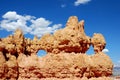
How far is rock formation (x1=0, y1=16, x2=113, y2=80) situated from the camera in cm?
1856

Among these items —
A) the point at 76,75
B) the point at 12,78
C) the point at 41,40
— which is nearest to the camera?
the point at 76,75

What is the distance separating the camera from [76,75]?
18344 millimetres

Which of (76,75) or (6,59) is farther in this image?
(6,59)

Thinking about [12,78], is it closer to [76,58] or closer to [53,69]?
[53,69]

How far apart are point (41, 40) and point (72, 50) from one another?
2.96 m

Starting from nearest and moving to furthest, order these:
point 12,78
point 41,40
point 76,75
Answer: point 76,75 → point 12,78 → point 41,40

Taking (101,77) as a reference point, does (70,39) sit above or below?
above

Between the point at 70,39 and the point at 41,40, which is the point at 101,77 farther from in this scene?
the point at 41,40

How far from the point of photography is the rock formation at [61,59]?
18.6 metres

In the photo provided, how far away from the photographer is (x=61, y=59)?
18.7 m

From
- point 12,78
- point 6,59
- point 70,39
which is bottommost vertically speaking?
point 12,78

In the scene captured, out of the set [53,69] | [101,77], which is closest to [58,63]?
[53,69]

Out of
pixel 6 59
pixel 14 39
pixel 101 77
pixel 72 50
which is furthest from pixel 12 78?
pixel 101 77

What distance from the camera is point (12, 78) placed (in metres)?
19.7
